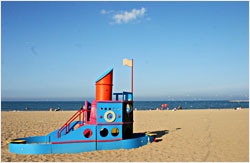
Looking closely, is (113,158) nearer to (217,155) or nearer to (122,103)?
(122,103)

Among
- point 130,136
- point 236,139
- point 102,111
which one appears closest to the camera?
point 102,111

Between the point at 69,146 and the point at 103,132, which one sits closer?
the point at 69,146

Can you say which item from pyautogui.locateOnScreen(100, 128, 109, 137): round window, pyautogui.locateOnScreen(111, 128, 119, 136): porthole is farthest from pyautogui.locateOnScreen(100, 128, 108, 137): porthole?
pyautogui.locateOnScreen(111, 128, 119, 136): porthole

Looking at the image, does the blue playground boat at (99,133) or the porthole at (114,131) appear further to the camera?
the porthole at (114,131)

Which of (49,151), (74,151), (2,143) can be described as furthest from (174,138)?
(2,143)

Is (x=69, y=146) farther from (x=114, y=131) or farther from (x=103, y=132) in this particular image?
(x=114, y=131)

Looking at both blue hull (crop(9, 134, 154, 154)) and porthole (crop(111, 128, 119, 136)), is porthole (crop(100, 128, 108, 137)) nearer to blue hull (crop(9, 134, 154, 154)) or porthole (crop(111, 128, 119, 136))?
porthole (crop(111, 128, 119, 136))

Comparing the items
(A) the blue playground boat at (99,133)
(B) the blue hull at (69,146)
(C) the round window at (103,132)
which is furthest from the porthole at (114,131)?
(B) the blue hull at (69,146)

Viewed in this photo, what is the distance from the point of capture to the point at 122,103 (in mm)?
11633

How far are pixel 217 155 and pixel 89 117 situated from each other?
691cm

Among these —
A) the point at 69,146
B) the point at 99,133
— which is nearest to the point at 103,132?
the point at 99,133

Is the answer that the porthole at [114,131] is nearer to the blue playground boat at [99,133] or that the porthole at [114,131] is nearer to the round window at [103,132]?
the blue playground boat at [99,133]

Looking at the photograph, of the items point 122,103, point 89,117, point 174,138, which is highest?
point 122,103

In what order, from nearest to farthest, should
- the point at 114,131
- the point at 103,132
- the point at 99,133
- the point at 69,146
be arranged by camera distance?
the point at 69,146
the point at 99,133
the point at 114,131
the point at 103,132
